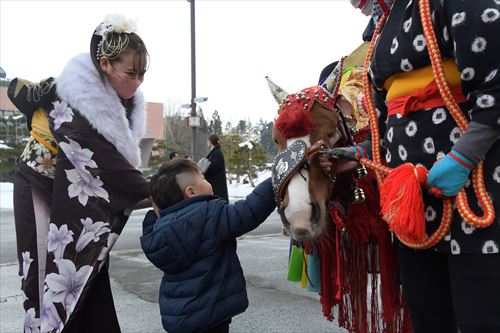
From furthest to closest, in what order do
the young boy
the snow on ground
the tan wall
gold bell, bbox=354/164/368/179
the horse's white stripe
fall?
1. the tan wall
2. the snow on ground
3. the young boy
4. gold bell, bbox=354/164/368/179
5. the horse's white stripe

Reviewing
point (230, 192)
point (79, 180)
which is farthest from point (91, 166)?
point (230, 192)

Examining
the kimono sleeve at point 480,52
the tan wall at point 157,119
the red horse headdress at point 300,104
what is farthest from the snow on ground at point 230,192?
the tan wall at point 157,119

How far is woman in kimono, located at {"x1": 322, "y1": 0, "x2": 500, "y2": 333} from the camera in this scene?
121 cm

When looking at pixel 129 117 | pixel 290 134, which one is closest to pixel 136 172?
pixel 129 117

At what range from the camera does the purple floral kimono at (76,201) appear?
216 centimetres

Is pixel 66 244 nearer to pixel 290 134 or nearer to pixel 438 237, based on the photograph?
pixel 290 134

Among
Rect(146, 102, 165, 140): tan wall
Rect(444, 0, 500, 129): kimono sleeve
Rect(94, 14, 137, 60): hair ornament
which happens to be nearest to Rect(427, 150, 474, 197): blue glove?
Rect(444, 0, 500, 129): kimono sleeve

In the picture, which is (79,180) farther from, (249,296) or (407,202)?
(249,296)

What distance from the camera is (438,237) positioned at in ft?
4.35

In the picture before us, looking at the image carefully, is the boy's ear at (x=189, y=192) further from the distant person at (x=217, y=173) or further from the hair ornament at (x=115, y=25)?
the distant person at (x=217, y=173)

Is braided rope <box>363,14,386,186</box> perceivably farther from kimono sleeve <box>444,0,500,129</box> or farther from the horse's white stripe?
kimono sleeve <box>444,0,500,129</box>

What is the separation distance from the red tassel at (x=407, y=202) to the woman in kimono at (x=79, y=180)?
132 cm

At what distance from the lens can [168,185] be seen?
2201 mm

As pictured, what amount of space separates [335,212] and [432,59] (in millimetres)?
680
